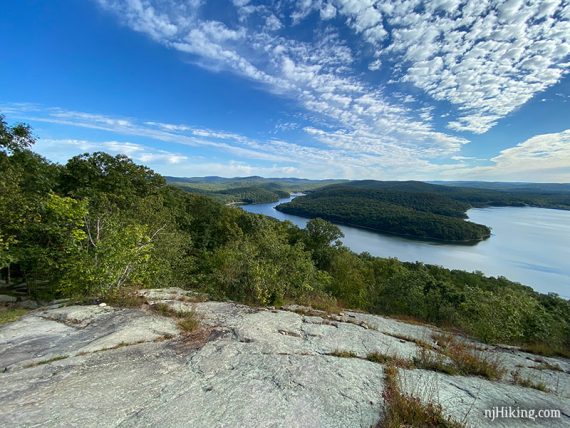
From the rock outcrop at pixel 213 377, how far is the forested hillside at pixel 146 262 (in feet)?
5.63

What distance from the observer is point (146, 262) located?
8.21 m

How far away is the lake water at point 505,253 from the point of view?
175ft

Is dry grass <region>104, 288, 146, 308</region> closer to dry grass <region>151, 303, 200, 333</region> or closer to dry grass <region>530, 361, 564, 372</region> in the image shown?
dry grass <region>151, 303, 200, 333</region>

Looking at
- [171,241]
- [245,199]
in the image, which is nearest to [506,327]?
[171,241]

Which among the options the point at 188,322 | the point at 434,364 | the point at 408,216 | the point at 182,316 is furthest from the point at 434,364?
the point at 408,216

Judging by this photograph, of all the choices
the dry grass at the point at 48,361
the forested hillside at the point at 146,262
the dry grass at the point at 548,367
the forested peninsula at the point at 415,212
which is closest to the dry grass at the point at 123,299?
the forested hillside at the point at 146,262

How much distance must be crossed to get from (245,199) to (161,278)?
7043 inches

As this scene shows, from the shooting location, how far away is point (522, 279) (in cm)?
5109

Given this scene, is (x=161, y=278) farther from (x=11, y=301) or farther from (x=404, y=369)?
(x=404, y=369)

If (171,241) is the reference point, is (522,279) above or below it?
below

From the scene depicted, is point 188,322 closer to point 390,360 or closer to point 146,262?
point 146,262

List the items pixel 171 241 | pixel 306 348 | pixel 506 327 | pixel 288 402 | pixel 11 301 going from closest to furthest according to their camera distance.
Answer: pixel 288 402 < pixel 306 348 < pixel 506 327 < pixel 11 301 < pixel 171 241

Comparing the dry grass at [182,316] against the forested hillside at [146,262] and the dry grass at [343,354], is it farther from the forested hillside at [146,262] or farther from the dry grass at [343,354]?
the dry grass at [343,354]

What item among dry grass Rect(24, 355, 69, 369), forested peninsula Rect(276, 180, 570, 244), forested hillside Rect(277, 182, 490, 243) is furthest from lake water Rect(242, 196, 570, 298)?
dry grass Rect(24, 355, 69, 369)
